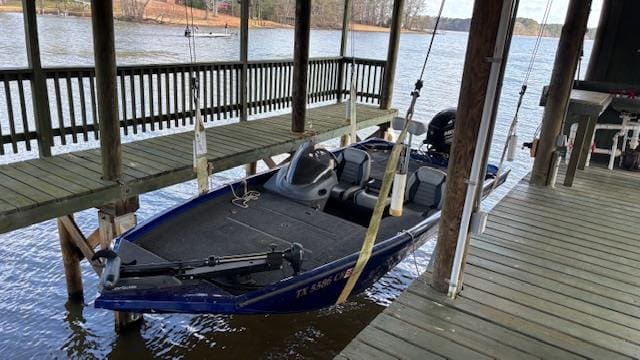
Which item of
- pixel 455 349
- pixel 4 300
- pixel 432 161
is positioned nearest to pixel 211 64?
Result: pixel 432 161

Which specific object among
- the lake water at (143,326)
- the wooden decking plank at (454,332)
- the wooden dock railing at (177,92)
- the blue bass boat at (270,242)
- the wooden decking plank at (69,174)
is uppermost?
the wooden dock railing at (177,92)

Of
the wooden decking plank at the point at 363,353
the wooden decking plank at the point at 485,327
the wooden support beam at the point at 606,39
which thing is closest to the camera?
the wooden decking plank at the point at 363,353

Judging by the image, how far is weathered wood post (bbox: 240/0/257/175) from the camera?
679cm

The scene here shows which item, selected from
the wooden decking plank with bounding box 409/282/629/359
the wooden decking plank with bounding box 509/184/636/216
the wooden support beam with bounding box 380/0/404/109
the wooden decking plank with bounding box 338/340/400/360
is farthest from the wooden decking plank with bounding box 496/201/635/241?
the wooden support beam with bounding box 380/0/404/109

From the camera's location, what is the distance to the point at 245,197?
5.05 meters

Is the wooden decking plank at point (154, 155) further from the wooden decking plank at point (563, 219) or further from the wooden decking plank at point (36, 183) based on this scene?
the wooden decking plank at point (563, 219)

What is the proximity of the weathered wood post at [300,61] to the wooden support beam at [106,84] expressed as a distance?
9.05 feet

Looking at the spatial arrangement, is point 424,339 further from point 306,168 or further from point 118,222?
point 118,222

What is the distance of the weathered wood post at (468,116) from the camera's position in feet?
8.71

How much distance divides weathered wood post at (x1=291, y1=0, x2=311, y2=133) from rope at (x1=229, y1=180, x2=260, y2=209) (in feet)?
Result: 6.41

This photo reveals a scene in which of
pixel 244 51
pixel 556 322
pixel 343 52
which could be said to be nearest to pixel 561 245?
pixel 556 322

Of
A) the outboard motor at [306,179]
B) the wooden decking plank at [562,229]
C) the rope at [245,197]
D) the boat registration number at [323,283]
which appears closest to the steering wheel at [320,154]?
the outboard motor at [306,179]

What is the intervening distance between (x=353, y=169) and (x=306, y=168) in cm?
84

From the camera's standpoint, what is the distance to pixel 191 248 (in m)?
4.05
